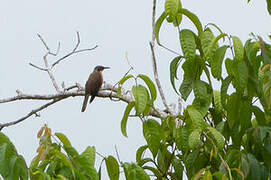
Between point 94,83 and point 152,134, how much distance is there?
18.9 ft

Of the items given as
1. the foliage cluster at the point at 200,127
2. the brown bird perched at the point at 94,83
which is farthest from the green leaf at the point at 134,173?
the brown bird perched at the point at 94,83

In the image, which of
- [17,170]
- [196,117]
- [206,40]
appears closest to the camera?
[17,170]

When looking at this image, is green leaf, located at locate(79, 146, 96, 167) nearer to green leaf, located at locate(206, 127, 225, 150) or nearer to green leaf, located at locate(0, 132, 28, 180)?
green leaf, located at locate(0, 132, 28, 180)

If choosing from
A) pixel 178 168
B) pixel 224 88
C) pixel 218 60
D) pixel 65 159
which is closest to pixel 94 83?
pixel 178 168

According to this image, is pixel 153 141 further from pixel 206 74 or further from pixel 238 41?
pixel 238 41

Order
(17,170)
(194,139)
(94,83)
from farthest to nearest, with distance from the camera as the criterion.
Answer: (94,83) < (194,139) < (17,170)

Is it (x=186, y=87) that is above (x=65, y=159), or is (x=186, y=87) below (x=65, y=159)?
above

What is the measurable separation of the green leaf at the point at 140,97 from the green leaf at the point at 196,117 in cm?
22

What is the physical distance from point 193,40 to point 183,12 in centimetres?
19

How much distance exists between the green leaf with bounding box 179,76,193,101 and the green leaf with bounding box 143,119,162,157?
0.68 ft

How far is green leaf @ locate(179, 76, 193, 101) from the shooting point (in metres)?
3.32

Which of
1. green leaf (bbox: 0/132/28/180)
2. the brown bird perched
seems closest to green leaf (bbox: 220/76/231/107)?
green leaf (bbox: 0/132/28/180)

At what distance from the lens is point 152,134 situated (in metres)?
3.33

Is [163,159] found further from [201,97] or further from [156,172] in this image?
[201,97]
